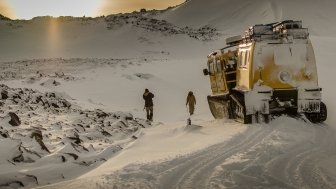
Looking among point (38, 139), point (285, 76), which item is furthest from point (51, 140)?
point (285, 76)

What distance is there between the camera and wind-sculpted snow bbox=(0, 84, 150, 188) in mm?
8875

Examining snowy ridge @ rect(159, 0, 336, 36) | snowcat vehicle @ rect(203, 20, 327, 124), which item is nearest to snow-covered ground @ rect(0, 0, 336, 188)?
snowcat vehicle @ rect(203, 20, 327, 124)

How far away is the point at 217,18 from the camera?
8131 centimetres

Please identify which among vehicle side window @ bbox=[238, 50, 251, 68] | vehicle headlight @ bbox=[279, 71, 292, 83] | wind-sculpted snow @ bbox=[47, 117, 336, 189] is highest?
vehicle side window @ bbox=[238, 50, 251, 68]

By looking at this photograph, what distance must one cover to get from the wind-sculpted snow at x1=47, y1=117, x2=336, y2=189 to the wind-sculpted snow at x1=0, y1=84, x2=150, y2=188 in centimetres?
105

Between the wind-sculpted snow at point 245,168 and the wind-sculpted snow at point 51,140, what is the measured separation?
41.2 inches

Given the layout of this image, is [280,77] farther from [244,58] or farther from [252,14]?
[252,14]

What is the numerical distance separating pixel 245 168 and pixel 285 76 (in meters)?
7.14

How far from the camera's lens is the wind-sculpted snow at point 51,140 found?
888 centimetres

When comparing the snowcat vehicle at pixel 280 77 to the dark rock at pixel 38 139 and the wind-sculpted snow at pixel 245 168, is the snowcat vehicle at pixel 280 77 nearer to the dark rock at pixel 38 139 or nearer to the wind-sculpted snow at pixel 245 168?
the wind-sculpted snow at pixel 245 168

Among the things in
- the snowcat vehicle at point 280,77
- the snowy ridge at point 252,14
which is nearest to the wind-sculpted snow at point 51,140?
the snowcat vehicle at point 280,77

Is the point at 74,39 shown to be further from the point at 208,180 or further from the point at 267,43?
the point at 208,180

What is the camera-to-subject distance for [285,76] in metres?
15.3

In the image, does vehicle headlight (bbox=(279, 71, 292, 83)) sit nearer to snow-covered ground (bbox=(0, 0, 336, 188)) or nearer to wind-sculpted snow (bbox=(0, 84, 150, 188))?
snow-covered ground (bbox=(0, 0, 336, 188))
